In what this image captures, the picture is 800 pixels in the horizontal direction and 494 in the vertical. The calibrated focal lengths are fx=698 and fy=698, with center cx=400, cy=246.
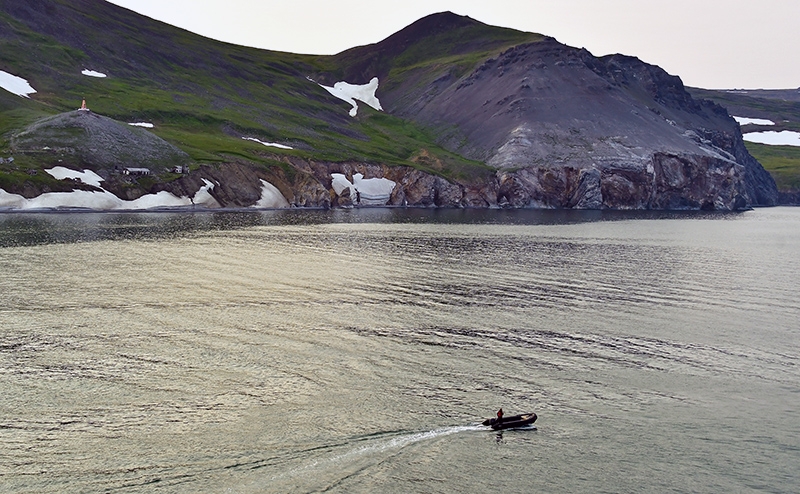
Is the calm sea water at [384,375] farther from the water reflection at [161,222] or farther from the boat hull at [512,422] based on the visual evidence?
the water reflection at [161,222]

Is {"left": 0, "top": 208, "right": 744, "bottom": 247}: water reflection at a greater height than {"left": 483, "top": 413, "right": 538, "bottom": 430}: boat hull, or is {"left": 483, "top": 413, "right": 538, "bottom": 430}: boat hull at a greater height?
{"left": 0, "top": 208, "right": 744, "bottom": 247}: water reflection

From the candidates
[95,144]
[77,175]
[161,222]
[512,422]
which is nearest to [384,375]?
[512,422]

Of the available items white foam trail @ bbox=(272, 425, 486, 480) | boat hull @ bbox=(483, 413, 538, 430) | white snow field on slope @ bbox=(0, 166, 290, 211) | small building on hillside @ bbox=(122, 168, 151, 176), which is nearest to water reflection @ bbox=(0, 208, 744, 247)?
white snow field on slope @ bbox=(0, 166, 290, 211)

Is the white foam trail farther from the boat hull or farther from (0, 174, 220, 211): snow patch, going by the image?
(0, 174, 220, 211): snow patch

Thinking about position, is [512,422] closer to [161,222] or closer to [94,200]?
[161,222]

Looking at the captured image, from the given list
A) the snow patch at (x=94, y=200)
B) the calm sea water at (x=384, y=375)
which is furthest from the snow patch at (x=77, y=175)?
the calm sea water at (x=384, y=375)

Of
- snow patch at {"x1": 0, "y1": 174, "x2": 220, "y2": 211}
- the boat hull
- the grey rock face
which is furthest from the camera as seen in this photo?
the grey rock face
